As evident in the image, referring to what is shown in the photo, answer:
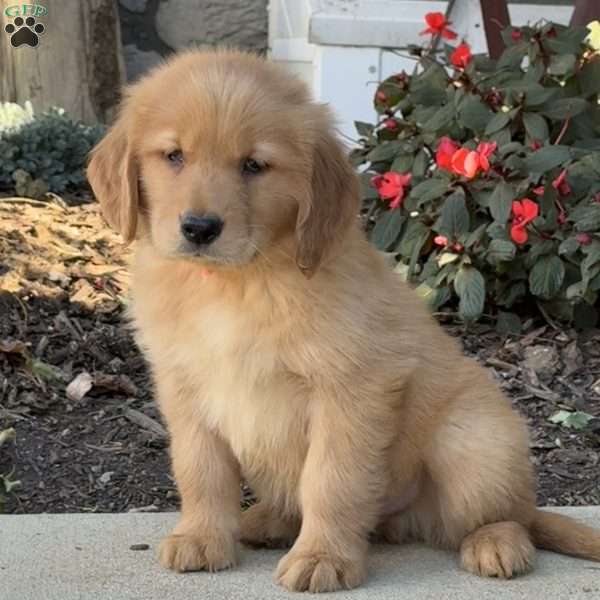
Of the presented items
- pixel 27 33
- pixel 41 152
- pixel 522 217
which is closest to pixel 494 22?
pixel 522 217

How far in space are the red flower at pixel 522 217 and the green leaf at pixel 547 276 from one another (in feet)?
0.49

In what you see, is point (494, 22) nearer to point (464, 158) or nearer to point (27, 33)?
point (464, 158)

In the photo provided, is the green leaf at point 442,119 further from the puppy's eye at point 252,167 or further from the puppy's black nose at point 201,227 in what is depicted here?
the puppy's black nose at point 201,227

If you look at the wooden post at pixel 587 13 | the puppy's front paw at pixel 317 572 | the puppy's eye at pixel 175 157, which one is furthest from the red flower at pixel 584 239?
the puppy's eye at pixel 175 157

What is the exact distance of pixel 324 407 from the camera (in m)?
3.10

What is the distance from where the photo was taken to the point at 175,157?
3021mm

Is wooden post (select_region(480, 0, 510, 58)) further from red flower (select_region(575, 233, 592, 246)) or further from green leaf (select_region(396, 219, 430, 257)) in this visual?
red flower (select_region(575, 233, 592, 246))

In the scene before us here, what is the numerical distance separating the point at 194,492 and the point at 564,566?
1011 mm

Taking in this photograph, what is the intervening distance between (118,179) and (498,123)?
2495mm

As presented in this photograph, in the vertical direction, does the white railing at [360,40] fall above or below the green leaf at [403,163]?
above

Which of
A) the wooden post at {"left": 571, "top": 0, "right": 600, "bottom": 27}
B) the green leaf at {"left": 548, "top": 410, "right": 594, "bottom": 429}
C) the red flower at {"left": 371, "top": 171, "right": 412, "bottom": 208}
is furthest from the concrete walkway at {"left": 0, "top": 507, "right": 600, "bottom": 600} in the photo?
the wooden post at {"left": 571, "top": 0, "right": 600, "bottom": 27}

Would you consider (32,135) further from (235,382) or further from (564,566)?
(564,566)

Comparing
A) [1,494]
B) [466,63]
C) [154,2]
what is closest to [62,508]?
[1,494]

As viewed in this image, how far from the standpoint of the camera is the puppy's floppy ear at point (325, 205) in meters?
3.07
